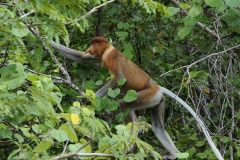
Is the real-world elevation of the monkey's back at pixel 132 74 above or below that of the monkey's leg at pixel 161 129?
above

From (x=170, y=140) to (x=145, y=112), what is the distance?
24.3 inches

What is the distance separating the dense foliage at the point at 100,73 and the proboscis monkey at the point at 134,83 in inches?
4.2

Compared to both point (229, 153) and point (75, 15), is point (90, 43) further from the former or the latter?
point (75, 15)

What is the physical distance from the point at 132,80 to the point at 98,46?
518mm

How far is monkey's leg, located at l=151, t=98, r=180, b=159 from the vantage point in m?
4.98

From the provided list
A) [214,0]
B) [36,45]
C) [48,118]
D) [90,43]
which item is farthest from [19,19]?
[90,43]

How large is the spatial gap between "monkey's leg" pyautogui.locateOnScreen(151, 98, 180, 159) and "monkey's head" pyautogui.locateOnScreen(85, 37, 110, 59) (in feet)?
2.60

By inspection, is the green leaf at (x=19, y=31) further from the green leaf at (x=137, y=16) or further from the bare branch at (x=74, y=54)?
the green leaf at (x=137, y=16)

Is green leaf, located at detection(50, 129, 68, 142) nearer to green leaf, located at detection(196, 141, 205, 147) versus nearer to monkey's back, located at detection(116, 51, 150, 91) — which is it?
green leaf, located at detection(196, 141, 205, 147)

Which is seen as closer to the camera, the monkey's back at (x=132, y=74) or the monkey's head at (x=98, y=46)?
the monkey's head at (x=98, y=46)

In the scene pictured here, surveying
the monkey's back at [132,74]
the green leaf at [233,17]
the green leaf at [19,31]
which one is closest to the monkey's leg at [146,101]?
the monkey's back at [132,74]

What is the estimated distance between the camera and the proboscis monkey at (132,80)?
16.6ft

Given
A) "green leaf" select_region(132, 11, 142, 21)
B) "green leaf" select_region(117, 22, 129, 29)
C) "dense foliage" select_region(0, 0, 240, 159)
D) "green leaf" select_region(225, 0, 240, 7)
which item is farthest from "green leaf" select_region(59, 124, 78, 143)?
"green leaf" select_region(132, 11, 142, 21)

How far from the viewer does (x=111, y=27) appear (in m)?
5.37
